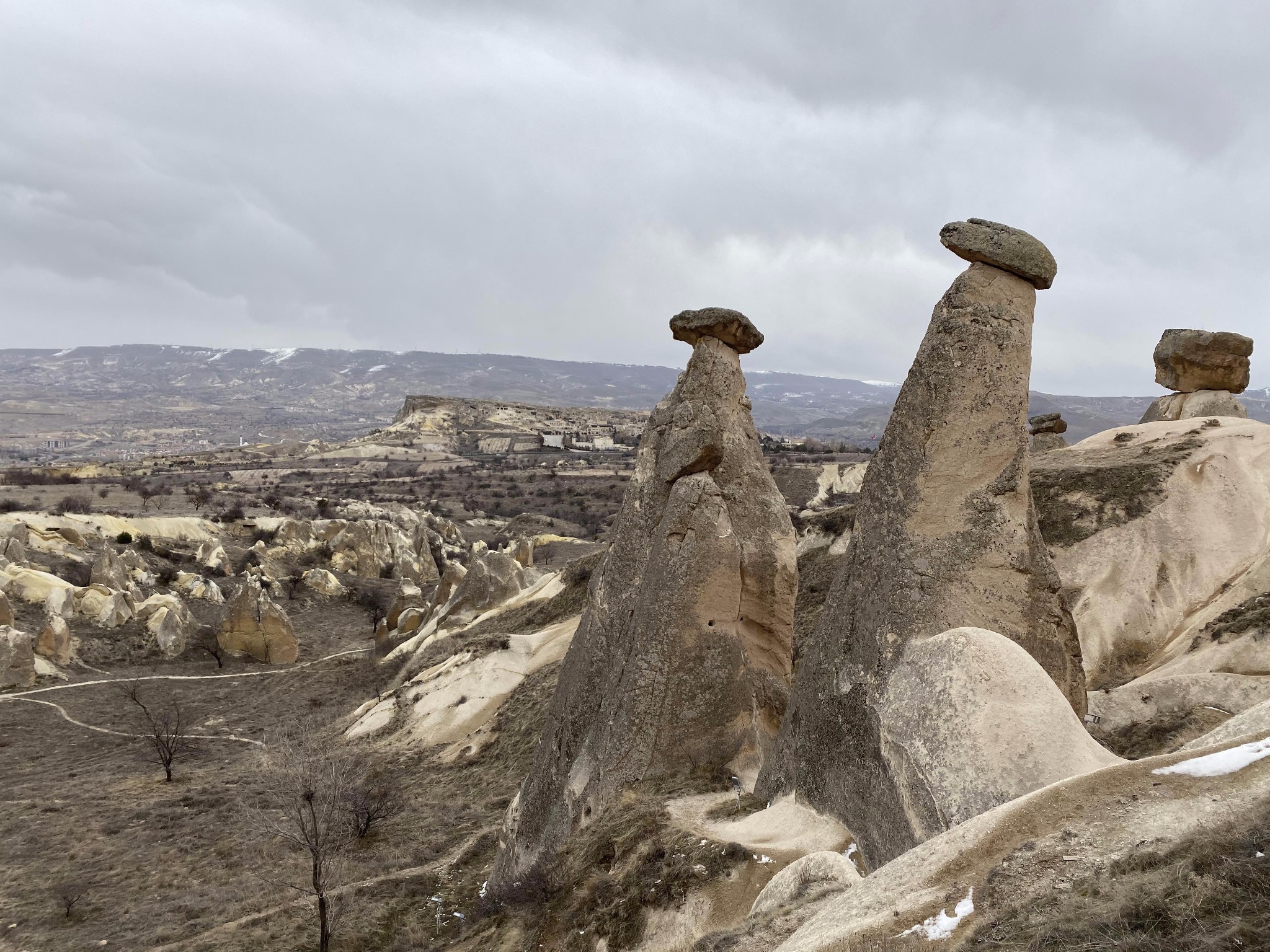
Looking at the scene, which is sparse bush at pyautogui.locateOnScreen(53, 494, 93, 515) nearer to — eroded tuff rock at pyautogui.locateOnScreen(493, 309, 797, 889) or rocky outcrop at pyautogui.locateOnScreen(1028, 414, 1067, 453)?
eroded tuff rock at pyautogui.locateOnScreen(493, 309, 797, 889)

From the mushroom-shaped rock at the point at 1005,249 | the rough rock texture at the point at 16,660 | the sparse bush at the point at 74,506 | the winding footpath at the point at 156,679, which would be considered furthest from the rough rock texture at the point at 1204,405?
the sparse bush at the point at 74,506

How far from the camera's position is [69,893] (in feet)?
43.1

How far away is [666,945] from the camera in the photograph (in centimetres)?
709

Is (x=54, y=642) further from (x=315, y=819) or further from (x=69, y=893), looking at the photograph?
(x=315, y=819)

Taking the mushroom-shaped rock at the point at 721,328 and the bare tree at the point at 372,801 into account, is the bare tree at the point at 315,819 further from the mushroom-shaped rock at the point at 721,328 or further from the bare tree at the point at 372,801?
the mushroom-shaped rock at the point at 721,328

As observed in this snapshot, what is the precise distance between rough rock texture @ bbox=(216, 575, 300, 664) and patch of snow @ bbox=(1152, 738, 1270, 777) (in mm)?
34197

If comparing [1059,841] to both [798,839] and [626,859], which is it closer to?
[798,839]

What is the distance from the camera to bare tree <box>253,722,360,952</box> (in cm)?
1109

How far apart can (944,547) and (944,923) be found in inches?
175

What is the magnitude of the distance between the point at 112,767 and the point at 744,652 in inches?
765

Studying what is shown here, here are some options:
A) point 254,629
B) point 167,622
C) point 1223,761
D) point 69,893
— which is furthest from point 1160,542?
point 167,622

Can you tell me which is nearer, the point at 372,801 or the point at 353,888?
the point at 353,888

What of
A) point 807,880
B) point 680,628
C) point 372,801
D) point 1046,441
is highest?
point 1046,441

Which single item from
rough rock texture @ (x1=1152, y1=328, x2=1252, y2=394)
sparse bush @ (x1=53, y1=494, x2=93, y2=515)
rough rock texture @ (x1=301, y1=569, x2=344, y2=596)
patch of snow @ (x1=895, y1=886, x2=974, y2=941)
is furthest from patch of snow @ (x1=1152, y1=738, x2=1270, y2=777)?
sparse bush @ (x1=53, y1=494, x2=93, y2=515)
